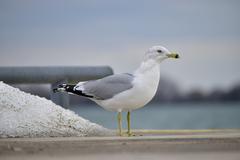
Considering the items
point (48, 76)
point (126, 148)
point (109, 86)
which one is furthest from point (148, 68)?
point (48, 76)

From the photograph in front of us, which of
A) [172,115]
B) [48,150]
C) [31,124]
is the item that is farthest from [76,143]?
[172,115]

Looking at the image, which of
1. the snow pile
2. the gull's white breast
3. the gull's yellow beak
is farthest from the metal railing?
the gull's yellow beak

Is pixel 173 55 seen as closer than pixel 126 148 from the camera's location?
No

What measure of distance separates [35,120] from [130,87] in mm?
1202

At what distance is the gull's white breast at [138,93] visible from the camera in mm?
8883

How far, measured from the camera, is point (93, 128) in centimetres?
920

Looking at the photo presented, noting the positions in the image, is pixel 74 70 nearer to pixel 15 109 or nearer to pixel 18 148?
pixel 15 109

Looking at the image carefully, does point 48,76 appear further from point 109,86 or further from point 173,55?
point 173,55

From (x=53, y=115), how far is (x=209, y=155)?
2.74 metres

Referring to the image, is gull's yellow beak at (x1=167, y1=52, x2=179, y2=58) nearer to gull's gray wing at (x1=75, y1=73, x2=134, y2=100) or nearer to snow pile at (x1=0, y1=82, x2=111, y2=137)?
gull's gray wing at (x1=75, y1=73, x2=134, y2=100)

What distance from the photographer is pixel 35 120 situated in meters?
9.03

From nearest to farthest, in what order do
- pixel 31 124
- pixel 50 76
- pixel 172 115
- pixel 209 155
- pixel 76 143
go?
pixel 209 155
pixel 76 143
pixel 31 124
pixel 50 76
pixel 172 115

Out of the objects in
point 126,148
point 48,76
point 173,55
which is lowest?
point 126,148

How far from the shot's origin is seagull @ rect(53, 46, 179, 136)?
29.2ft
